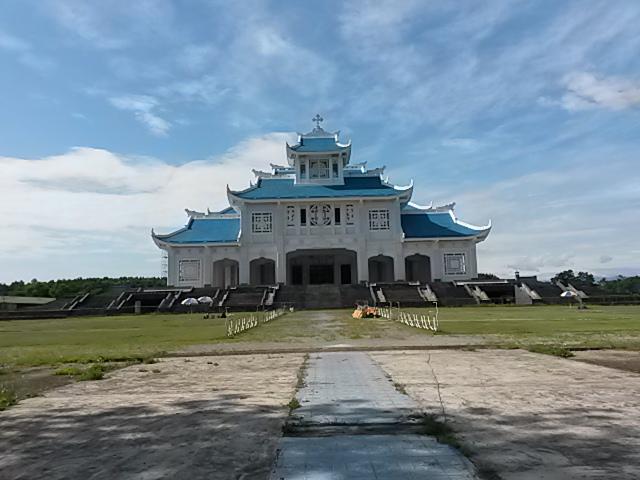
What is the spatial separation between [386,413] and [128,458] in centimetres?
269

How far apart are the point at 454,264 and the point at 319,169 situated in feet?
52.1

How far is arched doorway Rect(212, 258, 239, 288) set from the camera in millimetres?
54656

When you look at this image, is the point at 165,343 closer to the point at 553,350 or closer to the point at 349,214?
the point at 553,350

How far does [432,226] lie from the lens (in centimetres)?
5447

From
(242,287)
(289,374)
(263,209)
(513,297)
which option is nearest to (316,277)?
(263,209)

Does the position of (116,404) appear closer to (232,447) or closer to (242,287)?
(232,447)

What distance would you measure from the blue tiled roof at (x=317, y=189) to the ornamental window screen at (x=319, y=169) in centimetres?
146

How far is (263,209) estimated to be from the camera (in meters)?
53.3

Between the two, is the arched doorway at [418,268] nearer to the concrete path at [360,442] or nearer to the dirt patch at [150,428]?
the dirt patch at [150,428]

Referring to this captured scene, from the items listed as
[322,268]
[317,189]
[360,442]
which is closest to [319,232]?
[317,189]

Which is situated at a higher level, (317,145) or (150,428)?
(317,145)

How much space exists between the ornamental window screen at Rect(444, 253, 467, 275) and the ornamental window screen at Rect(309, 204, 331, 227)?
1155 cm

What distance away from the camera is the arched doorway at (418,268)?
55281 mm

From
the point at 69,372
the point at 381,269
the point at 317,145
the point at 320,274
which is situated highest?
the point at 317,145
